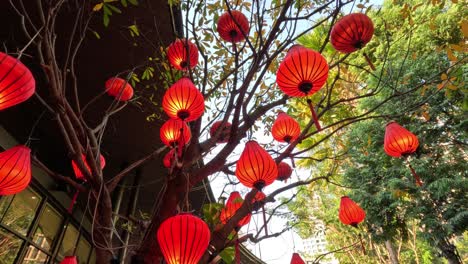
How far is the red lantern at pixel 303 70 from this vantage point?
2.69 meters

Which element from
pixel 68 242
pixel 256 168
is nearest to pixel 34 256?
pixel 68 242

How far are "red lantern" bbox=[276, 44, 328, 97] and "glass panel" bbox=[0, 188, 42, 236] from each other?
4838mm

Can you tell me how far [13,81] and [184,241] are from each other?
1.75m

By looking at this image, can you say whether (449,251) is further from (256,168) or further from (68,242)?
(68,242)

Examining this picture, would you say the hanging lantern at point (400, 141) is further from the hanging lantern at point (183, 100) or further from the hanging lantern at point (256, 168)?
the hanging lantern at point (183, 100)

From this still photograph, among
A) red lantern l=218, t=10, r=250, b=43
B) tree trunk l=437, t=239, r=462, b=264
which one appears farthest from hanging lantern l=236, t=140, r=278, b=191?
tree trunk l=437, t=239, r=462, b=264

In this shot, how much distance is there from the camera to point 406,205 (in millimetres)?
7215

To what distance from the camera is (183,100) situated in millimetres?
2877

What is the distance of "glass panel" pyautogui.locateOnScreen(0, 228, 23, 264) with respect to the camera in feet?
14.9

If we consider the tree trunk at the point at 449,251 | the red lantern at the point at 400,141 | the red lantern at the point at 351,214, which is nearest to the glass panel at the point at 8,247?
the red lantern at the point at 351,214

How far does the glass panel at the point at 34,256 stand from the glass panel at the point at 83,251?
117 cm

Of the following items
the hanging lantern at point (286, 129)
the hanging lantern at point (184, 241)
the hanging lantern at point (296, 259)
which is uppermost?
the hanging lantern at point (286, 129)

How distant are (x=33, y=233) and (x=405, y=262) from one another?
14.7 metres

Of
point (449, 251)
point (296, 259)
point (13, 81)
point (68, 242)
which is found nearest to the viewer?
point (13, 81)
